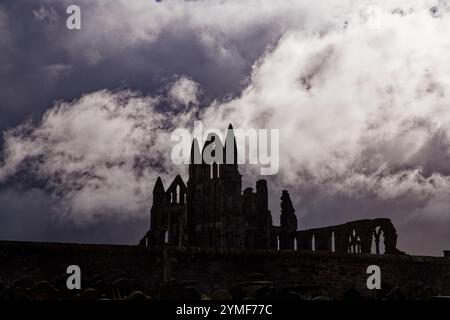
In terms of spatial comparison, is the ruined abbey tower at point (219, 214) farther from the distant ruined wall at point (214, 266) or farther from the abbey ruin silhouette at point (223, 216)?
the distant ruined wall at point (214, 266)

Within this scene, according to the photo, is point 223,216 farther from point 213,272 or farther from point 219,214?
point 213,272

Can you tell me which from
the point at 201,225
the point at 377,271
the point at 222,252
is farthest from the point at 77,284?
the point at 201,225

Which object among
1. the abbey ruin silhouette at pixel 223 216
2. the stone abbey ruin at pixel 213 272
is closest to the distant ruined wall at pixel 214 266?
the stone abbey ruin at pixel 213 272

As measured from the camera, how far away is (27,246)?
1745 cm

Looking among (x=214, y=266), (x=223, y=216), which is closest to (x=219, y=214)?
(x=223, y=216)

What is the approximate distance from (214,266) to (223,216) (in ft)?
68.2

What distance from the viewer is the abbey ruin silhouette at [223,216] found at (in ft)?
131

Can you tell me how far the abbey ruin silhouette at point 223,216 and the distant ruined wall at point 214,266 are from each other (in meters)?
15.4

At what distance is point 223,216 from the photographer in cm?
4006

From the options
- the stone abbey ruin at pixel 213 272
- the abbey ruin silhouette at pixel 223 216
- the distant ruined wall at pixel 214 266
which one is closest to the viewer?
the stone abbey ruin at pixel 213 272

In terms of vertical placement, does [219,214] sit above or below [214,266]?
above

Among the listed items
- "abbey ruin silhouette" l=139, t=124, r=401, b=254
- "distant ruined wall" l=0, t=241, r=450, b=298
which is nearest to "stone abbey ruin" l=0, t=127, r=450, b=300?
"distant ruined wall" l=0, t=241, r=450, b=298
